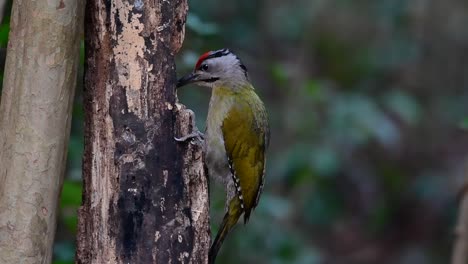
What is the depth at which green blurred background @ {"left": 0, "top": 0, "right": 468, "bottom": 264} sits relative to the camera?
856 cm

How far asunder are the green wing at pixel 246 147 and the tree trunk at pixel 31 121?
1.56 meters

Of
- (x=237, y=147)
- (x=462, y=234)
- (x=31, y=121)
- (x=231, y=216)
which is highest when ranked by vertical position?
(x=31, y=121)

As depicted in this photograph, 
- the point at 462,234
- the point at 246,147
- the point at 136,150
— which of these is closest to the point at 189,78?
the point at 246,147

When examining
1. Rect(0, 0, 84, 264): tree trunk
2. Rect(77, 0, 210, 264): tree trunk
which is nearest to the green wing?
Rect(77, 0, 210, 264): tree trunk

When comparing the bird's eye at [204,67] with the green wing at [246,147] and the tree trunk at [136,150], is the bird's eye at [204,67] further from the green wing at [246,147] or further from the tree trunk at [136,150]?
the tree trunk at [136,150]

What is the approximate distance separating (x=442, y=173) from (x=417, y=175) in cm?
70

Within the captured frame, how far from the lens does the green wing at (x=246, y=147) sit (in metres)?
5.73

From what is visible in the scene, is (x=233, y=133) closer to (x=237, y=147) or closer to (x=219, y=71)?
(x=237, y=147)

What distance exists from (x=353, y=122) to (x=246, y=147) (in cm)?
284

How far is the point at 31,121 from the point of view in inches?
172

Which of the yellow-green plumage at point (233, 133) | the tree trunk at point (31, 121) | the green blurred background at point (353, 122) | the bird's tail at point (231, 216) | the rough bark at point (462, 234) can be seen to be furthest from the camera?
the green blurred background at point (353, 122)

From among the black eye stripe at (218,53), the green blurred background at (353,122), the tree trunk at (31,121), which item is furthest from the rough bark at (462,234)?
the tree trunk at (31,121)

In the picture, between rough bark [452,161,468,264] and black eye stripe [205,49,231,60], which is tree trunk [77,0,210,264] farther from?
rough bark [452,161,468,264]

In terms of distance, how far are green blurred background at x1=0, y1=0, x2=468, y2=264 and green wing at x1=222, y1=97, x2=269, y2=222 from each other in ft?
4.67
